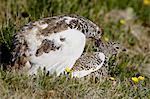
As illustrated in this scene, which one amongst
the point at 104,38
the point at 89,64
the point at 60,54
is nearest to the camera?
the point at 60,54

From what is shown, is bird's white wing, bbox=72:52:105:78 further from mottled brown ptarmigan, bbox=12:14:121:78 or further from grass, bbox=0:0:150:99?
grass, bbox=0:0:150:99

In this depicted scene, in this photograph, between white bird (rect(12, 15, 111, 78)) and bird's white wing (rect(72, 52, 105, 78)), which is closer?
white bird (rect(12, 15, 111, 78))

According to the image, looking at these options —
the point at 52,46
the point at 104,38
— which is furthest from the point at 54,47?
the point at 104,38

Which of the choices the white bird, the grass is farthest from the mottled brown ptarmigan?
the grass

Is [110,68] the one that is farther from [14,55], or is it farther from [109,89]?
[14,55]

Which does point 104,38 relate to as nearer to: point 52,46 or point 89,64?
point 89,64
